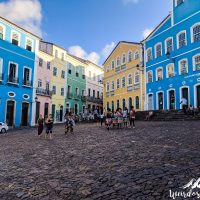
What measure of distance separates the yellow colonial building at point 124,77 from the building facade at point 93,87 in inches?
218

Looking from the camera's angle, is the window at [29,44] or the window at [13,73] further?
the window at [29,44]

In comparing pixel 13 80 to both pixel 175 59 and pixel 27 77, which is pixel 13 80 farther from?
pixel 175 59

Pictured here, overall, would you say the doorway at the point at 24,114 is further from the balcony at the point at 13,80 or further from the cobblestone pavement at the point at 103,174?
the cobblestone pavement at the point at 103,174

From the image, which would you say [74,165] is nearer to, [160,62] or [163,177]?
[163,177]

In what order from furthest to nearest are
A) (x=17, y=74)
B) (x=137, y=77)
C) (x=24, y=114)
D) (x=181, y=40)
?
(x=137, y=77) → (x=24, y=114) → (x=17, y=74) → (x=181, y=40)

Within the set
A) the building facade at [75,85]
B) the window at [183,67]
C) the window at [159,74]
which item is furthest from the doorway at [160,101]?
the building facade at [75,85]

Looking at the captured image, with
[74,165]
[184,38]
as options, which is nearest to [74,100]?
[184,38]

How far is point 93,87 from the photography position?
4806 centimetres

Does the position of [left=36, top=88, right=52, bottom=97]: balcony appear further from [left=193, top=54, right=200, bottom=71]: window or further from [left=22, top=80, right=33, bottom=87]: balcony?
[left=193, top=54, right=200, bottom=71]: window

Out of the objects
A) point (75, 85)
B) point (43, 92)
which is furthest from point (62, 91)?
point (43, 92)

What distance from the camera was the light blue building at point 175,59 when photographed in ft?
80.3

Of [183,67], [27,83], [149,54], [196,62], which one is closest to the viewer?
[196,62]

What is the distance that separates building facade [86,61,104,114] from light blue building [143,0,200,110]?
1657 cm

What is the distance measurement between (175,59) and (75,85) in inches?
819
